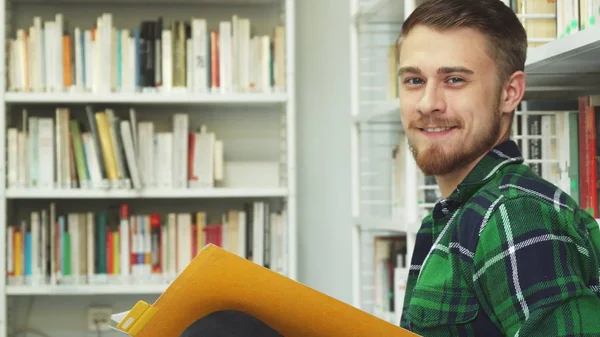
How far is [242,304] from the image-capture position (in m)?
0.97

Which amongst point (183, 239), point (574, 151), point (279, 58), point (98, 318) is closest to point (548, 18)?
point (574, 151)

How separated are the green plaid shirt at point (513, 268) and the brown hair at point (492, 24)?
0.16 meters

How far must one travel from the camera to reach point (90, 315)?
3.13 meters

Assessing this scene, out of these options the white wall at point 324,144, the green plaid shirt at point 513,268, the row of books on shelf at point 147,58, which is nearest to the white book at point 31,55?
the row of books on shelf at point 147,58

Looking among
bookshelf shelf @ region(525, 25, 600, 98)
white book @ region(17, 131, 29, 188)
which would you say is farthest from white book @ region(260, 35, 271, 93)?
bookshelf shelf @ region(525, 25, 600, 98)

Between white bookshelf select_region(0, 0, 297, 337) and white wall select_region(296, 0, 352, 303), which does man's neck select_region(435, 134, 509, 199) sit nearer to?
white bookshelf select_region(0, 0, 297, 337)

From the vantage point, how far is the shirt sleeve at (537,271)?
2.69ft

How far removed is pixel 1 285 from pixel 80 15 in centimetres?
105

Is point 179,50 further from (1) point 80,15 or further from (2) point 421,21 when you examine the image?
(2) point 421,21

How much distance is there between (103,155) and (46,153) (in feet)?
0.64

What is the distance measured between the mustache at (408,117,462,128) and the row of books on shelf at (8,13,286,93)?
1838 millimetres

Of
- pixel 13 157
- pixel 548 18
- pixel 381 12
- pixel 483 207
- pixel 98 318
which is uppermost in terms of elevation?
pixel 381 12

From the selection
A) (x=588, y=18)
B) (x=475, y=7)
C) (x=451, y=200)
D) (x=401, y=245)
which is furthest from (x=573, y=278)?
(x=401, y=245)

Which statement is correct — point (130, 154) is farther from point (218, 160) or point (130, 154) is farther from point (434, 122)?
point (434, 122)
